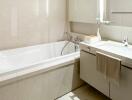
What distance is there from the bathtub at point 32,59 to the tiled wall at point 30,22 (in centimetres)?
18

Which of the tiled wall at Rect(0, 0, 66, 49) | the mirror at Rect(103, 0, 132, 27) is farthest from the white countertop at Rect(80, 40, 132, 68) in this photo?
the tiled wall at Rect(0, 0, 66, 49)

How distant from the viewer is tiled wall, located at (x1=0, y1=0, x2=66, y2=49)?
2.48 m

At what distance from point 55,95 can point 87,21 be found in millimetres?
1419

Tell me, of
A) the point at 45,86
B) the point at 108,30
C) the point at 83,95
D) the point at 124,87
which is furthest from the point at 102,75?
the point at 108,30

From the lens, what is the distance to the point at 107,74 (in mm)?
1719

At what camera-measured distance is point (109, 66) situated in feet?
5.51

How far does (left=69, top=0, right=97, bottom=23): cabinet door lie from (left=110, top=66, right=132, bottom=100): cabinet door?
126cm

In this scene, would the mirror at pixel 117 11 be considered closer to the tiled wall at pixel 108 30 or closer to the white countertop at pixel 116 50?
the tiled wall at pixel 108 30

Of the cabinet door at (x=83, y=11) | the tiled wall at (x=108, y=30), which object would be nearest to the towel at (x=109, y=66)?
the tiled wall at (x=108, y=30)

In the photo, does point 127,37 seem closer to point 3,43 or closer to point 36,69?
point 36,69

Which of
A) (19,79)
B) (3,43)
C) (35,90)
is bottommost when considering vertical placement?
(35,90)

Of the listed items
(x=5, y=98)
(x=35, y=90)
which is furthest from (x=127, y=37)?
(x=5, y=98)

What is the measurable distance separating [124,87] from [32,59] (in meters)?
1.63

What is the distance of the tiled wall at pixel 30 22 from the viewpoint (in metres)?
2.48
